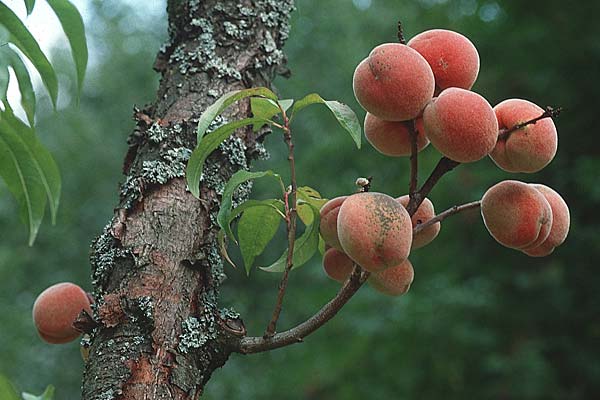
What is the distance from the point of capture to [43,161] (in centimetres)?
71

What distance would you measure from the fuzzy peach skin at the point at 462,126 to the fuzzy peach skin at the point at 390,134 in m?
0.06

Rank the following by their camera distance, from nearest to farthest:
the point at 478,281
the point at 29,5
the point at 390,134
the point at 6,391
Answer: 1. the point at 6,391
2. the point at 29,5
3. the point at 390,134
4. the point at 478,281

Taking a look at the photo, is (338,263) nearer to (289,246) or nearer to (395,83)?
(289,246)

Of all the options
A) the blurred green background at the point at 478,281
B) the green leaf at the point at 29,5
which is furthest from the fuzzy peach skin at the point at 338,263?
the blurred green background at the point at 478,281

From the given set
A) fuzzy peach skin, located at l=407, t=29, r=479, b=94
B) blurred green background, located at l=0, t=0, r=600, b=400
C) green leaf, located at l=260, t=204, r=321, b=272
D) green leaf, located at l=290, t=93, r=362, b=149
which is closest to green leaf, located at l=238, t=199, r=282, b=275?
green leaf, located at l=260, t=204, r=321, b=272

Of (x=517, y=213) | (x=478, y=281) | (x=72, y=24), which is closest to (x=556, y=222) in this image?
(x=517, y=213)

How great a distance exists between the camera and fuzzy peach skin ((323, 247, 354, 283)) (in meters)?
0.79

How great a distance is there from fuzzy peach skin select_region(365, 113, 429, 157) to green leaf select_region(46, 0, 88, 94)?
30 centimetres

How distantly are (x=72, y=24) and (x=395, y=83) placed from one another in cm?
31

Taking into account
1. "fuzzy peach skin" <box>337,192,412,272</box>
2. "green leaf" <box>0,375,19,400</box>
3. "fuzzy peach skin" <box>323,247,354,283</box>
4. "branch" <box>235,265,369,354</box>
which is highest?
"fuzzy peach skin" <box>323,247,354,283</box>

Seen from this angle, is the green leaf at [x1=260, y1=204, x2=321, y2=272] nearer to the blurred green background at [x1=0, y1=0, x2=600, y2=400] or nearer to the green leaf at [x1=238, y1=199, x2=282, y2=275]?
the green leaf at [x1=238, y1=199, x2=282, y2=275]

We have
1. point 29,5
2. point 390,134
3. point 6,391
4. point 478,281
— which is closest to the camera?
point 6,391

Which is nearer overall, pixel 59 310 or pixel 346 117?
pixel 346 117

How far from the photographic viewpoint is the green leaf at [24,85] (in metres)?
0.67
